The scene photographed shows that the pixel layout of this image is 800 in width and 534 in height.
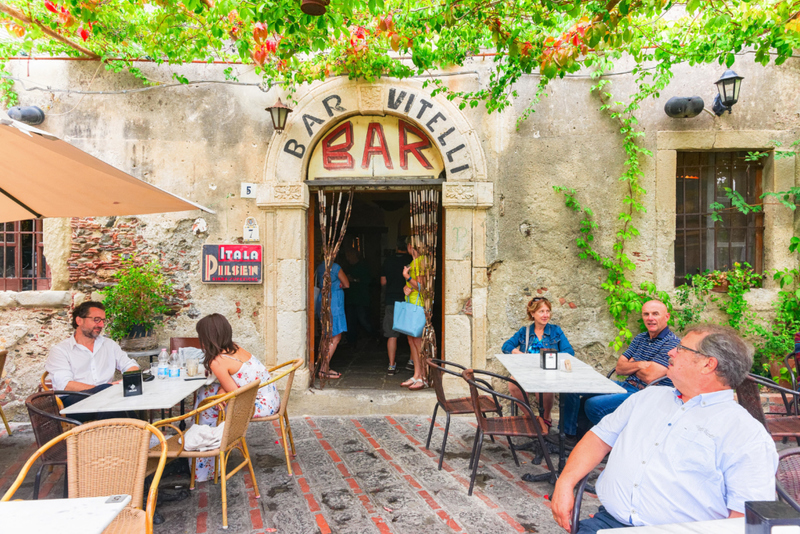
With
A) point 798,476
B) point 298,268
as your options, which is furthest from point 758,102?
point 298,268

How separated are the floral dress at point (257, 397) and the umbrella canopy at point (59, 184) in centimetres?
127

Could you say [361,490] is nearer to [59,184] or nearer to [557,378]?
[557,378]

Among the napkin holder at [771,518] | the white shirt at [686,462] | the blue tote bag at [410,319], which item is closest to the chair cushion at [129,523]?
the white shirt at [686,462]

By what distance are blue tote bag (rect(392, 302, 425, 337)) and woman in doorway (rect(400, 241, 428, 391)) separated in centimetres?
7

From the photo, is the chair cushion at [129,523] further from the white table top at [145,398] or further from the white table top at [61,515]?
the white table top at [145,398]

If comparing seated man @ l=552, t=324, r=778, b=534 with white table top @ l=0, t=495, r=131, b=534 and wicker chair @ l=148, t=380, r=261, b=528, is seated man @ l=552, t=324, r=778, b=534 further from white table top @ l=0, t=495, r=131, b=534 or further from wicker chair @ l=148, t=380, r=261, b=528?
wicker chair @ l=148, t=380, r=261, b=528

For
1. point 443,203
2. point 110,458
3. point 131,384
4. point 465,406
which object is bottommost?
point 465,406

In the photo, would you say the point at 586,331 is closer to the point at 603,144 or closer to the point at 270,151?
the point at 603,144

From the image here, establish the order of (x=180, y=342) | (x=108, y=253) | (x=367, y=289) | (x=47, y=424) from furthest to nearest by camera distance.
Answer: (x=367, y=289)
(x=108, y=253)
(x=180, y=342)
(x=47, y=424)

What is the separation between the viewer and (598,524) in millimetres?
1963

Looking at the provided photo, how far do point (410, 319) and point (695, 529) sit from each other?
13.2 ft

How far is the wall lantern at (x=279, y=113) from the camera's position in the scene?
4.95 metres

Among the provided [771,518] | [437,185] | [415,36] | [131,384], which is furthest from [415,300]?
[771,518]

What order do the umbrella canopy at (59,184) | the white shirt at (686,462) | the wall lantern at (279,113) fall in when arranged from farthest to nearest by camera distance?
1. the wall lantern at (279,113)
2. the umbrella canopy at (59,184)
3. the white shirt at (686,462)
